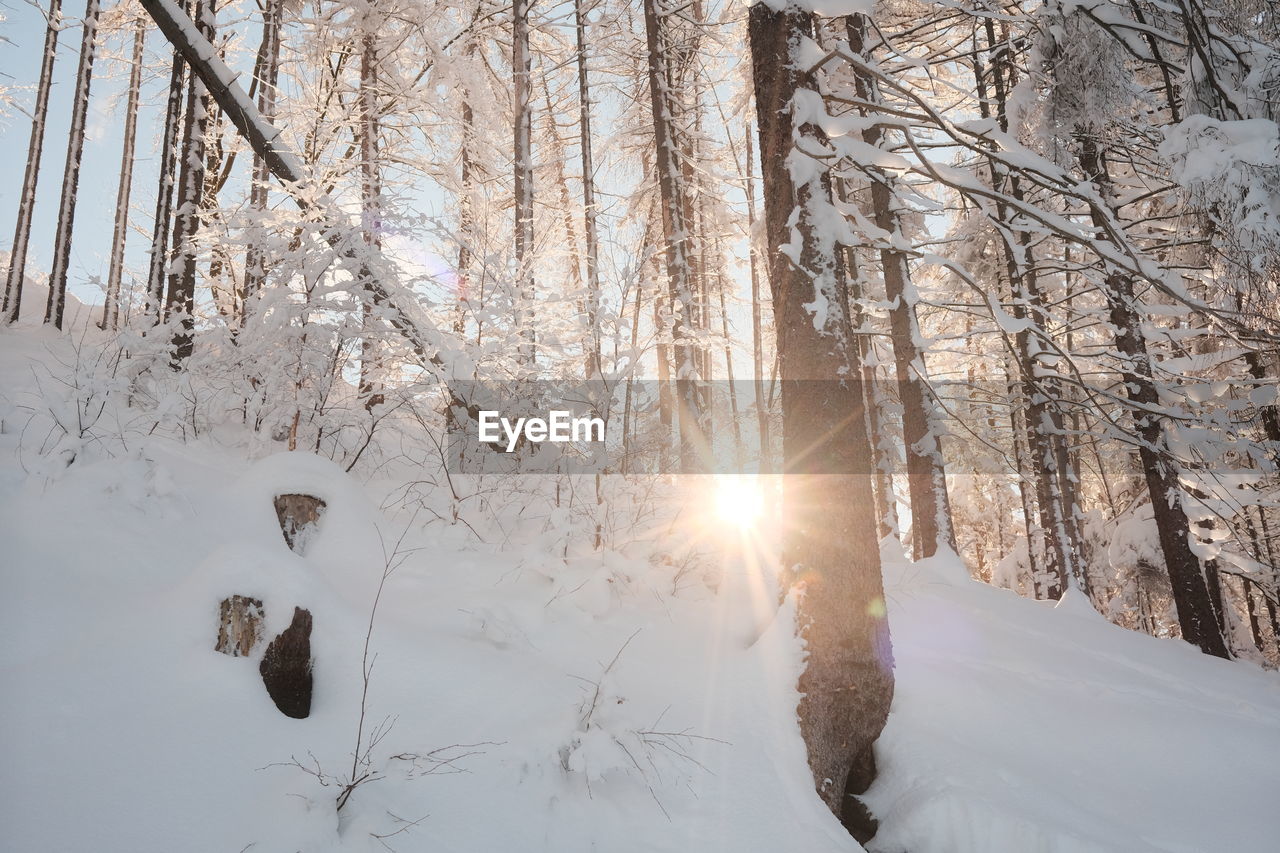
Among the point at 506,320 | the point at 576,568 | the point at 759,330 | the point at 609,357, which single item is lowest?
the point at 576,568

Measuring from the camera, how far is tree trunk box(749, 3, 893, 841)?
3.05 meters

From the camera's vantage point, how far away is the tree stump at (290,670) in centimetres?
253

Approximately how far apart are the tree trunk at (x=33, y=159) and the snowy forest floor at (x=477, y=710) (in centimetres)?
1220

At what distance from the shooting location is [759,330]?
55.4ft

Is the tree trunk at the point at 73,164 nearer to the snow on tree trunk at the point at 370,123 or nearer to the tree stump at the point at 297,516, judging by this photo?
the snow on tree trunk at the point at 370,123

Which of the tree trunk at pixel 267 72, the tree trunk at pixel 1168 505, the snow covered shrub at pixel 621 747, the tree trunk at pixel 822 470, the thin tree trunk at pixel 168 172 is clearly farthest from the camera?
the thin tree trunk at pixel 168 172

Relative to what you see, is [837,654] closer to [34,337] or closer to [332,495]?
[332,495]

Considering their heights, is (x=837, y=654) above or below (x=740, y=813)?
above

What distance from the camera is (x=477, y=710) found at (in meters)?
2.65

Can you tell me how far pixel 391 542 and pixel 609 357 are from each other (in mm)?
2559

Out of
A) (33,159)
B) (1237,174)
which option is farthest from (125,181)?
(1237,174)

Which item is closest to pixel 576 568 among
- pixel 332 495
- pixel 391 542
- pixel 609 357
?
pixel 391 542

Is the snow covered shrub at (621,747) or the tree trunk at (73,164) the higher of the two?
the tree trunk at (73,164)

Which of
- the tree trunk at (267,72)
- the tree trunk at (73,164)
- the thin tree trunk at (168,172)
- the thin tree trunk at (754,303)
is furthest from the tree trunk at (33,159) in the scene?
the thin tree trunk at (754,303)
